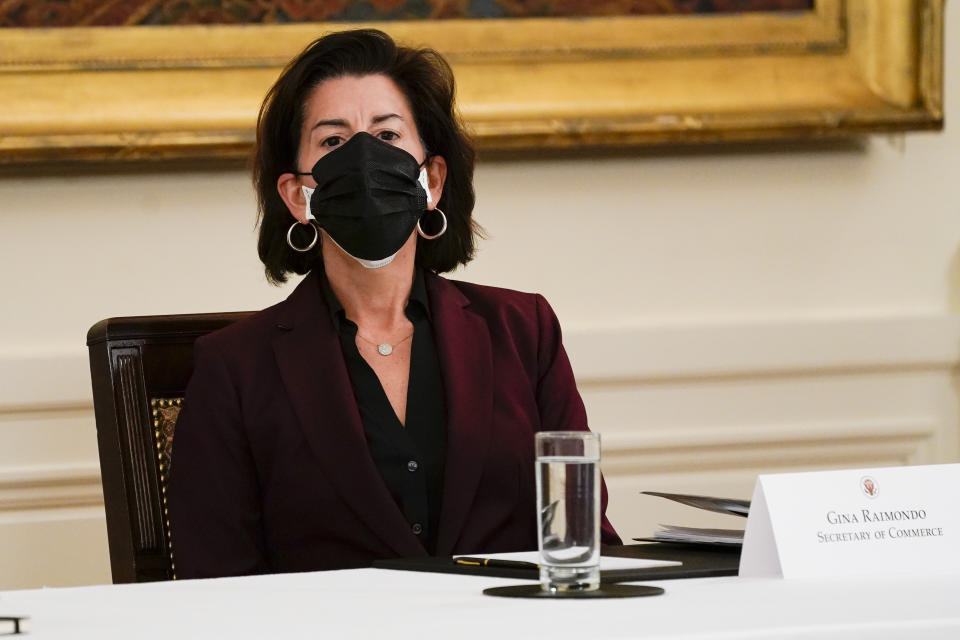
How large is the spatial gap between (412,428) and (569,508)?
0.73 metres

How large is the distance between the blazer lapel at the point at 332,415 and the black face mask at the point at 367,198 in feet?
0.41

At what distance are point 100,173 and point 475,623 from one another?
5.74ft

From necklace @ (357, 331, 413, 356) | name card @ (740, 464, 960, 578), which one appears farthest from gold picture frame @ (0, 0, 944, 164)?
name card @ (740, 464, 960, 578)

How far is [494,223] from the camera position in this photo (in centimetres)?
258

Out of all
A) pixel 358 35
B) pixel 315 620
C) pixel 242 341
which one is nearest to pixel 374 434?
pixel 242 341

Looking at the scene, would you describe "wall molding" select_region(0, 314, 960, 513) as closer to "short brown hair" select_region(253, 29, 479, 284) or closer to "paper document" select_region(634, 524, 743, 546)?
"short brown hair" select_region(253, 29, 479, 284)

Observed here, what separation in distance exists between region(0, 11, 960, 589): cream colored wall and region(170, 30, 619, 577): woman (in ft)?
1.96

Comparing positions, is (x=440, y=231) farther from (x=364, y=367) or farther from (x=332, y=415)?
(x=332, y=415)

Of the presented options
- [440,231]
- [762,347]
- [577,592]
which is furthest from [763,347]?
[577,592]

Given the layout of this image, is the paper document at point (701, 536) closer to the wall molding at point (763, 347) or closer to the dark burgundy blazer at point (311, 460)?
the dark burgundy blazer at point (311, 460)

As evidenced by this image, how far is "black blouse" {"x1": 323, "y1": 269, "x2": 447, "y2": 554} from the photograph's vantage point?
1.71 m

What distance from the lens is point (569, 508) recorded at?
1.04m

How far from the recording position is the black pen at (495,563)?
1225 mm

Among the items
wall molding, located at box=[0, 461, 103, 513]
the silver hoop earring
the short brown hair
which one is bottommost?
wall molding, located at box=[0, 461, 103, 513]
